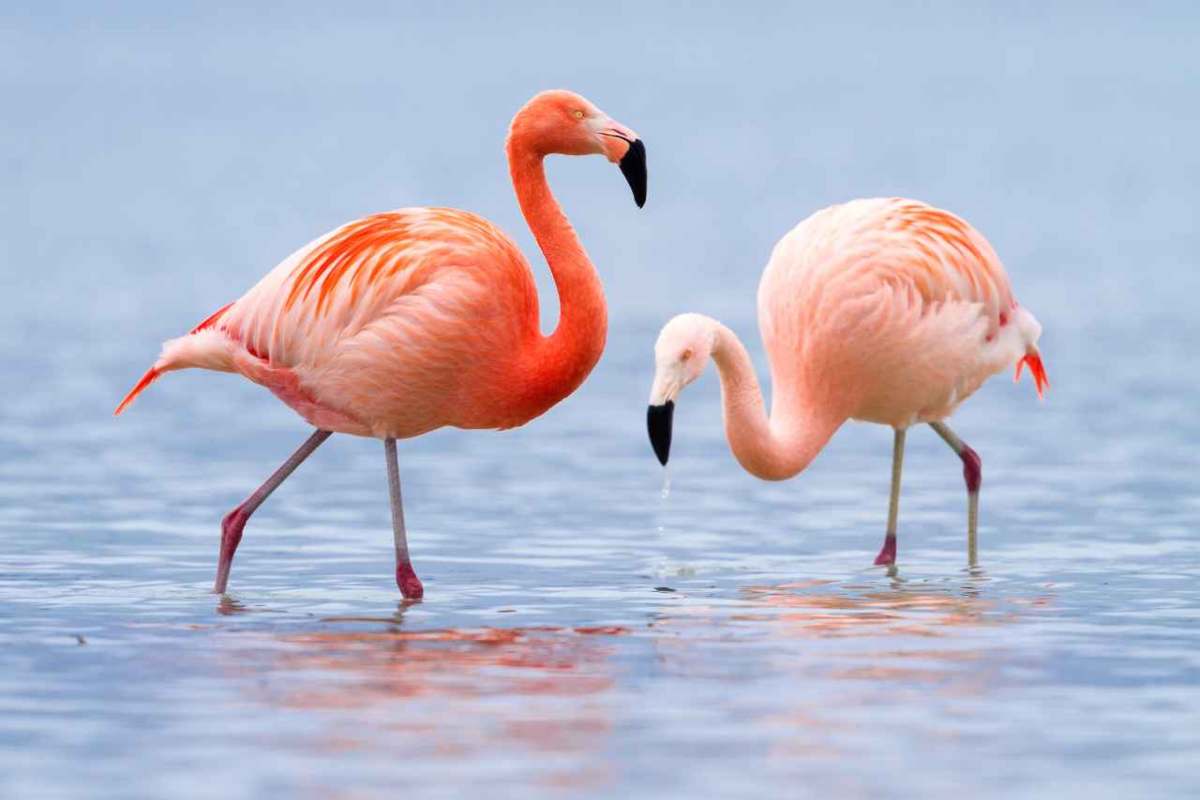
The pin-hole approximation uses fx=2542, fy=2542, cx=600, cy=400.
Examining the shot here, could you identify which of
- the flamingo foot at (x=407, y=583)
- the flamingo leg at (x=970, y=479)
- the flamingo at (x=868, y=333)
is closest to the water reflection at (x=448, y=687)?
the flamingo foot at (x=407, y=583)

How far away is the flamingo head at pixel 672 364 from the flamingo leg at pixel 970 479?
4.47 feet

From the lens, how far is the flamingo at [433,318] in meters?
7.42

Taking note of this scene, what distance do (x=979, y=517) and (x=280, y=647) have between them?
3901 millimetres

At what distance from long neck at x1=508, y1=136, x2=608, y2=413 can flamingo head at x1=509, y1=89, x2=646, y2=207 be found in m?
0.04

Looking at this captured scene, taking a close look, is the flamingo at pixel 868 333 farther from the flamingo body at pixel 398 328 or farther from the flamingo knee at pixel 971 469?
the flamingo body at pixel 398 328

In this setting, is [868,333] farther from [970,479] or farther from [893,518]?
[970,479]

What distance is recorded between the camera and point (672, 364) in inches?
293

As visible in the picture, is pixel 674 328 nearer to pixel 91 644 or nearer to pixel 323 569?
pixel 323 569

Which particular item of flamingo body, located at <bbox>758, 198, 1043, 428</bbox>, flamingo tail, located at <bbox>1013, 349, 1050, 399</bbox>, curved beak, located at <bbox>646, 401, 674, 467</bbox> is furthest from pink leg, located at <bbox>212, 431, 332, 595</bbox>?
flamingo tail, located at <bbox>1013, 349, 1050, 399</bbox>

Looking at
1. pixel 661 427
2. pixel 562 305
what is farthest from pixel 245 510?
pixel 661 427

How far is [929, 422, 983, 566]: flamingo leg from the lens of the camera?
857 cm

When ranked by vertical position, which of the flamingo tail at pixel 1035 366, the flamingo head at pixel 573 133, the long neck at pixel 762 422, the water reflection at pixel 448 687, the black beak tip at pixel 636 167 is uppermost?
the flamingo head at pixel 573 133

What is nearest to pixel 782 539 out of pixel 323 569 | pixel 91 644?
pixel 323 569

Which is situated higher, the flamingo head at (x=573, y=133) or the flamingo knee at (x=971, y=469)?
the flamingo head at (x=573, y=133)
